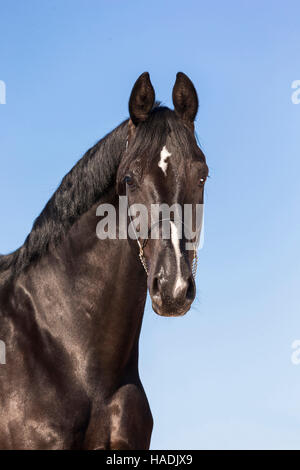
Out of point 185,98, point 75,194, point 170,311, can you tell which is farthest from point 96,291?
point 185,98

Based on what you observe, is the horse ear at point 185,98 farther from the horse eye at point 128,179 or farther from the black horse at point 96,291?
the horse eye at point 128,179

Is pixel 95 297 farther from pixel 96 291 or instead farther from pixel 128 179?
pixel 128 179

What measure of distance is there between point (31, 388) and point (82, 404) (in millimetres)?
471

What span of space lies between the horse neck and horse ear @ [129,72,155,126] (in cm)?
78

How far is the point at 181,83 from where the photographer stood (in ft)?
A: 19.7

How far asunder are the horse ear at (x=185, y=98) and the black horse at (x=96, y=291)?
0.03ft

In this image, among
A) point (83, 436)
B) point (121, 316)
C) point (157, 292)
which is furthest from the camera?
point (121, 316)

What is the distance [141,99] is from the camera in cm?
587

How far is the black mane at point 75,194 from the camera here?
5.96m

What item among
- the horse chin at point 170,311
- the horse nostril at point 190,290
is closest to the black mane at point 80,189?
the horse nostril at point 190,290

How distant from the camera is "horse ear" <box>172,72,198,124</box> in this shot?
5.96 m

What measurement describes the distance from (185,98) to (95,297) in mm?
2110

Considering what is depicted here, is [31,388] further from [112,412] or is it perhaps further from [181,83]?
[181,83]
